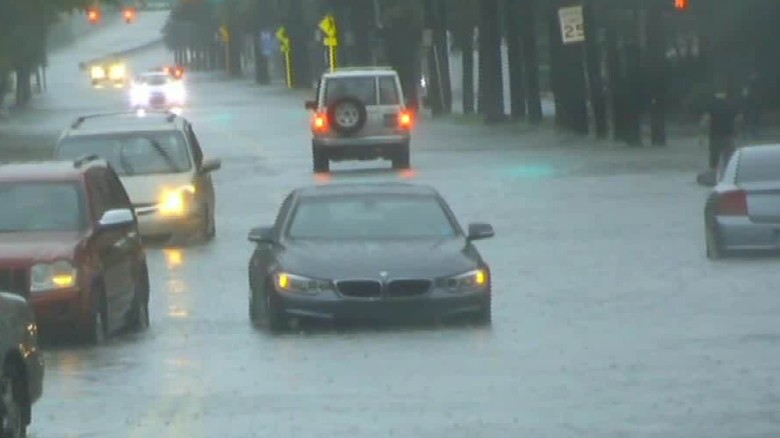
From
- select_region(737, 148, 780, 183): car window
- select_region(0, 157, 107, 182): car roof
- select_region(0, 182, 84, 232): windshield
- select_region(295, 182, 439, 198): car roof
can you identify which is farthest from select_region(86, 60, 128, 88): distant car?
select_region(0, 182, 84, 232): windshield

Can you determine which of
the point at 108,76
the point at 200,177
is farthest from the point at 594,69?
the point at 108,76

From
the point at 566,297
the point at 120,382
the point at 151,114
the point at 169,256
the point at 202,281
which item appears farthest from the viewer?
the point at 151,114

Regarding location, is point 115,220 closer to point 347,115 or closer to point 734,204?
point 734,204

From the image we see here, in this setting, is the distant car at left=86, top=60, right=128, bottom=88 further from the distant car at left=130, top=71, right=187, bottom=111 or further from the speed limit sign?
the speed limit sign

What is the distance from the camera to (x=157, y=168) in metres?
31.2

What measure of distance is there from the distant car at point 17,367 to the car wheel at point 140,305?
7216 millimetres

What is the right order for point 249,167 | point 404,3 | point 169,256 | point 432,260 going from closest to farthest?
point 432,260, point 169,256, point 249,167, point 404,3

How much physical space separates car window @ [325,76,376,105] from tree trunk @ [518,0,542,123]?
17.2 m

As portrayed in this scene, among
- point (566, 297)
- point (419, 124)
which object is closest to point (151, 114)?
point (566, 297)

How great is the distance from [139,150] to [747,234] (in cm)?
902

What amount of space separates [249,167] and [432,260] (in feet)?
102

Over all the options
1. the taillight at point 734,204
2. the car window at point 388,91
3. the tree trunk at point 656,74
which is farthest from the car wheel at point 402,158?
the taillight at point 734,204

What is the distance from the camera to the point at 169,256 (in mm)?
29406

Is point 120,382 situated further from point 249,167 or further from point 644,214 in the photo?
point 249,167
